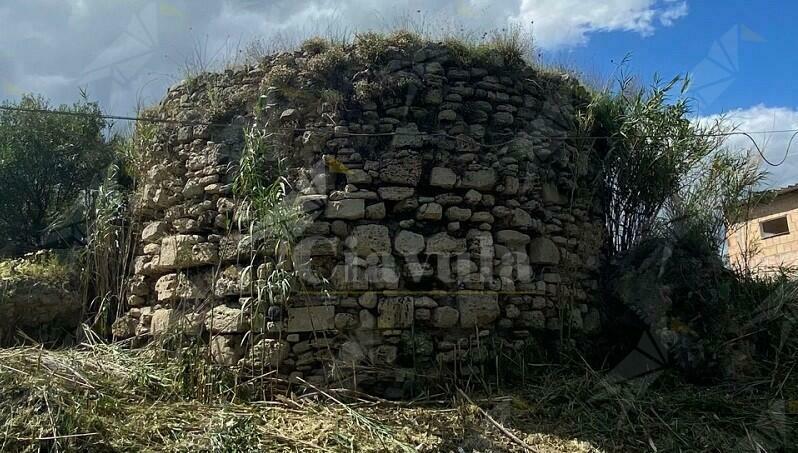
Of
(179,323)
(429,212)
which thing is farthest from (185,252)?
(429,212)

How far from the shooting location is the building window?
11.1m

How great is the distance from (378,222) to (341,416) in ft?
5.08

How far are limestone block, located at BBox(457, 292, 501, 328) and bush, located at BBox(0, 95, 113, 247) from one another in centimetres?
472

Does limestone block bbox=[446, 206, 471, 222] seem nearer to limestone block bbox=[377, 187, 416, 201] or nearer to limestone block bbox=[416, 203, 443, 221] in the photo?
limestone block bbox=[416, 203, 443, 221]

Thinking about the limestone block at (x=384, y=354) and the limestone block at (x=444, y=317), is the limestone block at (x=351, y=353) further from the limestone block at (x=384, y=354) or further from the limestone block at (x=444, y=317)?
the limestone block at (x=444, y=317)

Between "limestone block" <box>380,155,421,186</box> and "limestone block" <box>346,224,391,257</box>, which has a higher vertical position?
"limestone block" <box>380,155,421,186</box>

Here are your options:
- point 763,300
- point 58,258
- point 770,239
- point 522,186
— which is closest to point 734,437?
point 763,300

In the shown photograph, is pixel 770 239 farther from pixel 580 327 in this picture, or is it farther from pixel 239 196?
pixel 239 196

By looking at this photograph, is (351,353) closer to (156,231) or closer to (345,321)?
(345,321)

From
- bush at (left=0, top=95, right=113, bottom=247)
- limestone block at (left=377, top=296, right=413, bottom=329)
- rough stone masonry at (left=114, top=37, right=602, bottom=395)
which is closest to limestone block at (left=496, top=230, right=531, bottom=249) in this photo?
rough stone masonry at (left=114, top=37, right=602, bottom=395)

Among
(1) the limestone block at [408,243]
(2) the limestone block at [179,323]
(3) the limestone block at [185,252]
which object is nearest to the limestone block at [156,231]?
(3) the limestone block at [185,252]

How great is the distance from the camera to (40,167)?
25.4 feet

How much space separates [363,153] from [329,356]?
1.65 metres

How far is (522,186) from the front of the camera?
5652 mm
